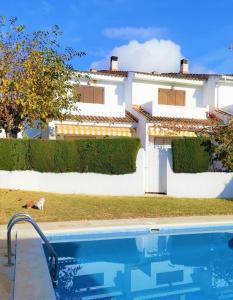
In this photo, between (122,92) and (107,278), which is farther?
(122,92)

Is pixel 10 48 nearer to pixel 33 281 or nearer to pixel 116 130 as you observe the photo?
pixel 116 130

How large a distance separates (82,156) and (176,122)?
18.4 meters

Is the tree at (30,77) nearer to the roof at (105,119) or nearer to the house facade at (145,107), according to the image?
the house facade at (145,107)

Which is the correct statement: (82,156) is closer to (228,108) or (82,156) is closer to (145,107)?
(145,107)

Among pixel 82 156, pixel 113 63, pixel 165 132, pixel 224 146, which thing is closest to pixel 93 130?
pixel 165 132

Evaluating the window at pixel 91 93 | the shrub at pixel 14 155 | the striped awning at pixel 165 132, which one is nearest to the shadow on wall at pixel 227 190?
the striped awning at pixel 165 132

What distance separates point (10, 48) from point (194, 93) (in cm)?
2883

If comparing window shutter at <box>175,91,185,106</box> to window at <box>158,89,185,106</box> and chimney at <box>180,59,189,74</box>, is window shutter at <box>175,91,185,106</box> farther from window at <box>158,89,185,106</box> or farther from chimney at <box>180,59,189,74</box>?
chimney at <box>180,59,189,74</box>

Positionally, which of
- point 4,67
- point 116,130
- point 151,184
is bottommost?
point 151,184

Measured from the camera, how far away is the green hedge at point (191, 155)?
32.5 metres

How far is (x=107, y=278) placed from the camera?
45.6ft

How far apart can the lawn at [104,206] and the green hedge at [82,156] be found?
2.65 m

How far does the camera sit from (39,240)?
1570 cm

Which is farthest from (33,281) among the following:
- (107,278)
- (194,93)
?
(194,93)
